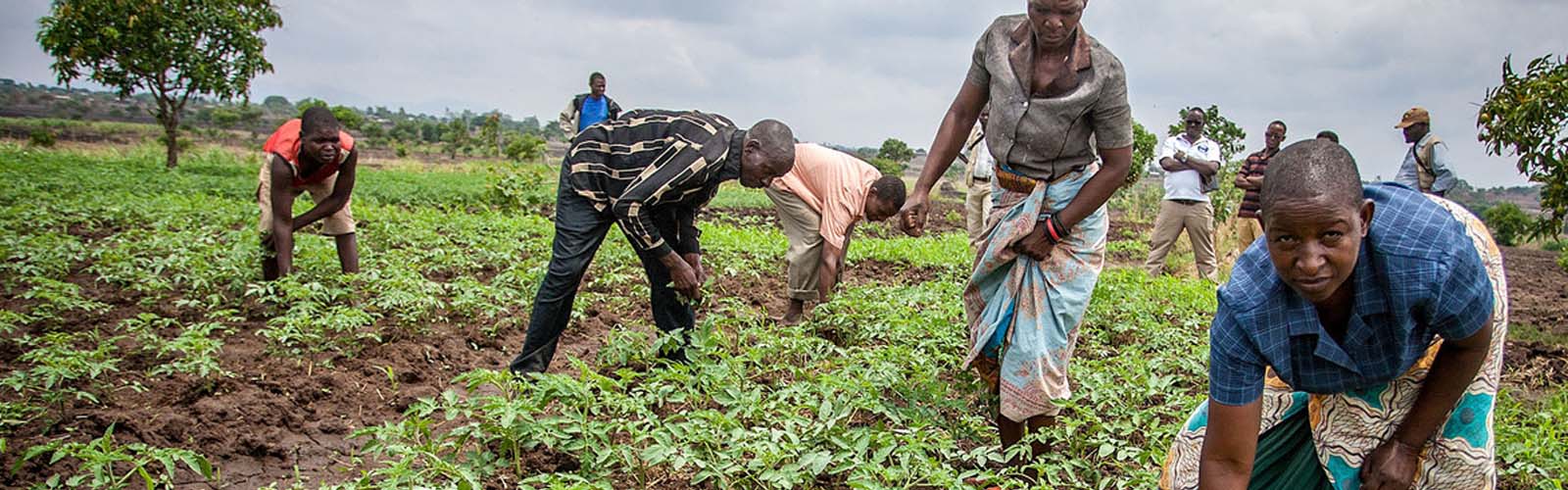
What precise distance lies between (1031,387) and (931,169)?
87 centimetres

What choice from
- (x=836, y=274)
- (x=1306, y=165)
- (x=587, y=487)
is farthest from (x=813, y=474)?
(x=836, y=274)

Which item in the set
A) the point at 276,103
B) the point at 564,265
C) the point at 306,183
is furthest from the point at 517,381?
the point at 276,103

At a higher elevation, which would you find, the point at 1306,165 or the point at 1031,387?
the point at 1306,165

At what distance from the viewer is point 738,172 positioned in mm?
3680

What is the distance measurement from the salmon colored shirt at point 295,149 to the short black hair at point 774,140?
2.87 metres

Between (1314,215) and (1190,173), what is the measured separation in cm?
644

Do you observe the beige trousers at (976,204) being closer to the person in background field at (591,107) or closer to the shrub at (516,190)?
the person in background field at (591,107)

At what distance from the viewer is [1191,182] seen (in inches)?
301

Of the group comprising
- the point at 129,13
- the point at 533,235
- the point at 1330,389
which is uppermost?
the point at 129,13

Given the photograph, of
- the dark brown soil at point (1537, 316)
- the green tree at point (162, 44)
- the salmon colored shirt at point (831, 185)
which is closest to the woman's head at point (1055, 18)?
the salmon colored shirt at point (831, 185)

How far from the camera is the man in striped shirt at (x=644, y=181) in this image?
3.59 metres

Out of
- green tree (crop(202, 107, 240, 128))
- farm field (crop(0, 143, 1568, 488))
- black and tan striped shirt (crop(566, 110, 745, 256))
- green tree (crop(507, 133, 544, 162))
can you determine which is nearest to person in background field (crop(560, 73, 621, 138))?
farm field (crop(0, 143, 1568, 488))

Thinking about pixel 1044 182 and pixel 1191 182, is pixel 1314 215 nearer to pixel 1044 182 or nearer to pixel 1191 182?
pixel 1044 182

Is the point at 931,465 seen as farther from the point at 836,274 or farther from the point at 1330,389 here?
the point at 836,274
